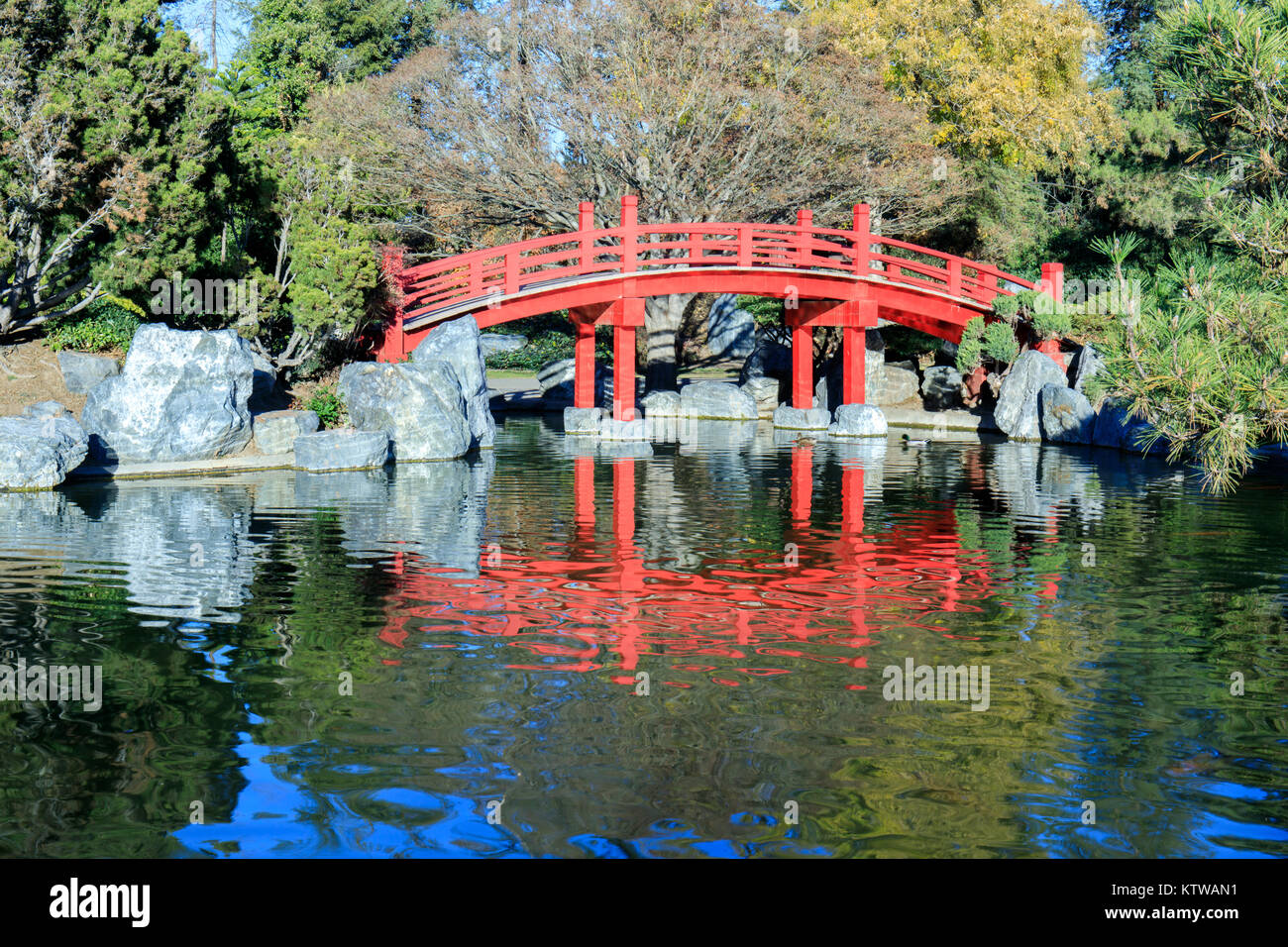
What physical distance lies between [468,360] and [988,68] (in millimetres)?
15003

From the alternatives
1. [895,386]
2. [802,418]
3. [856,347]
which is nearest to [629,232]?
[856,347]

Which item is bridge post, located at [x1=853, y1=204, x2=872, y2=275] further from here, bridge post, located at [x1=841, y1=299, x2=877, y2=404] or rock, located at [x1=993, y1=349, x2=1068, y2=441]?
rock, located at [x1=993, y1=349, x2=1068, y2=441]

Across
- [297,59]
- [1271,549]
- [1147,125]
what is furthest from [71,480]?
[1147,125]

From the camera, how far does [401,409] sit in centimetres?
1950

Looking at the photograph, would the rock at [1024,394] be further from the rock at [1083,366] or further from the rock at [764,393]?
the rock at [764,393]

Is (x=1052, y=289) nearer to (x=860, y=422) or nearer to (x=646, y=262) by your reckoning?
(x=860, y=422)

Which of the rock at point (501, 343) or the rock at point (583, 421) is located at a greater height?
the rock at point (501, 343)

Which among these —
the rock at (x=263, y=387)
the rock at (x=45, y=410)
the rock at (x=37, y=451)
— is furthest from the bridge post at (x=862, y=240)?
the rock at (x=37, y=451)

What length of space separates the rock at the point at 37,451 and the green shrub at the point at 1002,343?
17.8m

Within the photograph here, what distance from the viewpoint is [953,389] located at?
2919 cm

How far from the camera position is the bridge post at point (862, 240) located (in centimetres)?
2527

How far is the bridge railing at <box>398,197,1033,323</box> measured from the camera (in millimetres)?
23344
